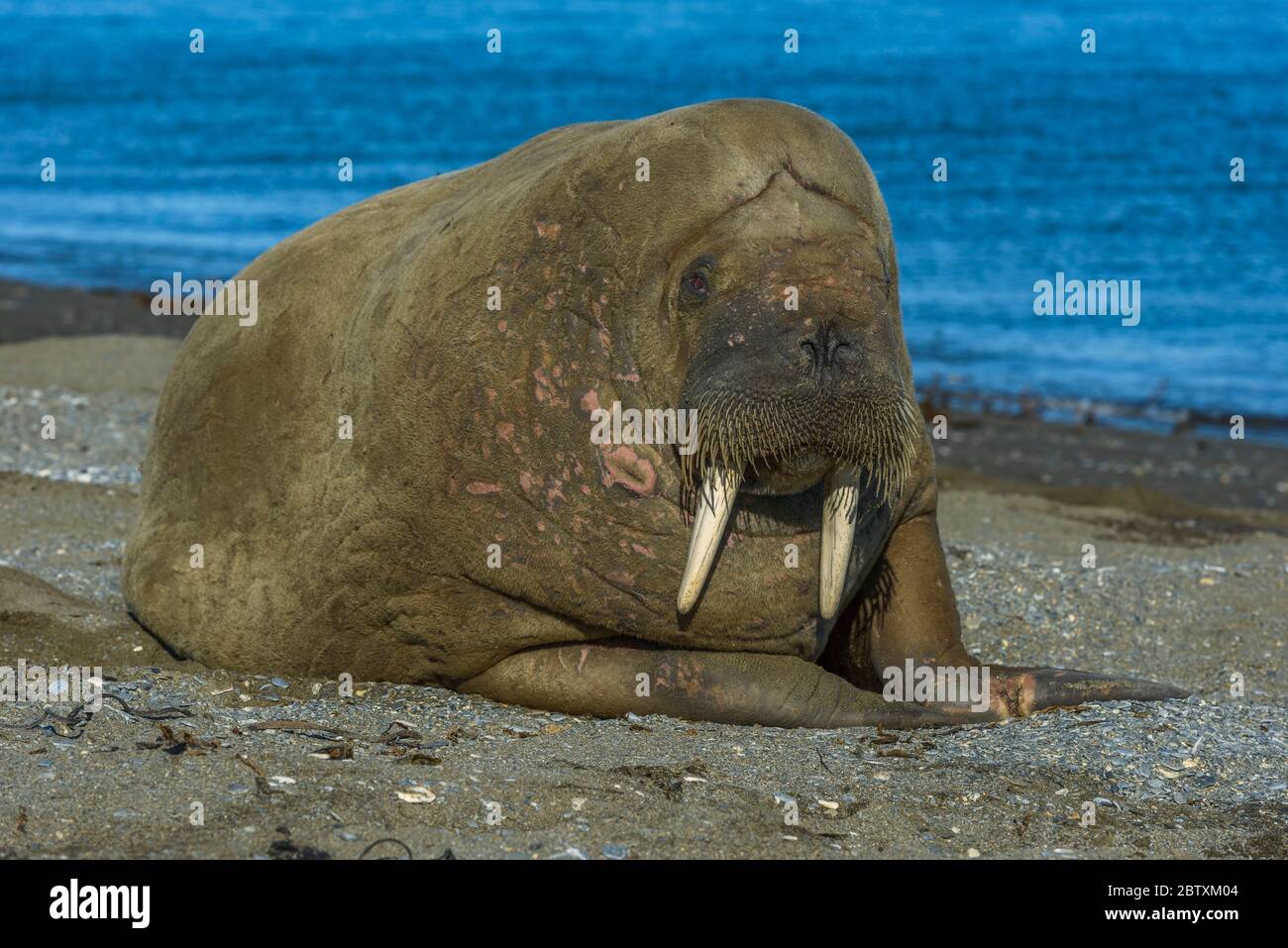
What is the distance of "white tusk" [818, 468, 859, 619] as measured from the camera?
4973 millimetres

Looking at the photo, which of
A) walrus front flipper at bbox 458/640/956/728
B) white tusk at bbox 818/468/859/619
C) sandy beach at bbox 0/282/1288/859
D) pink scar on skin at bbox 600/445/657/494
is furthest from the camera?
walrus front flipper at bbox 458/640/956/728

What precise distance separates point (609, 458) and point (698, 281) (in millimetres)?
606

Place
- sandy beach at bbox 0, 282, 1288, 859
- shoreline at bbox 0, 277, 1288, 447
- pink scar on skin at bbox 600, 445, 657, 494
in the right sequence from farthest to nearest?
shoreline at bbox 0, 277, 1288, 447 < pink scar on skin at bbox 600, 445, 657, 494 < sandy beach at bbox 0, 282, 1288, 859

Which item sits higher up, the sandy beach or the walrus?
the walrus

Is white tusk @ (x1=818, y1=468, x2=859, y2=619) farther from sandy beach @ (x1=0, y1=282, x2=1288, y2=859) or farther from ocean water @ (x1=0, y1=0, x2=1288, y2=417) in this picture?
ocean water @ (x1=0, y1=0, x2=1288, y2=417)

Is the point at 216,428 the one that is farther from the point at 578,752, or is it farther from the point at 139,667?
the point at 578,752

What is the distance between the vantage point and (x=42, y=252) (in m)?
23.8

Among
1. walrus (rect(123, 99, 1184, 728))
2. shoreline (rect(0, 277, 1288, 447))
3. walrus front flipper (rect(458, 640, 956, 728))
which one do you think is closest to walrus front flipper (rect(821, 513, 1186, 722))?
walrus (rect(123, 99, 1184, 728))

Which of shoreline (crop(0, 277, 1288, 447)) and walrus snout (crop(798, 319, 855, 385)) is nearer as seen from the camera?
walrus snout (crop(798, 319, 855, 385))

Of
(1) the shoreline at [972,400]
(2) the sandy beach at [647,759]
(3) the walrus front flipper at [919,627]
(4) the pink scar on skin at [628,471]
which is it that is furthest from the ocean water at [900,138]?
(4) the pink scar on skin at [628,471]

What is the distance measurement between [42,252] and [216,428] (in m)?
19.1

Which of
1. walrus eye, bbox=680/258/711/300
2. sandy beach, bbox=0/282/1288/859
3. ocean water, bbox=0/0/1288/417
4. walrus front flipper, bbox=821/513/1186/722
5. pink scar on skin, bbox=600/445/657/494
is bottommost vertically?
sandy beach, bbox=0/282/1288/859

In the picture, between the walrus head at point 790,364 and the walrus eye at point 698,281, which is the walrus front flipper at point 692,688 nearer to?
the walrus head at point 790,364
